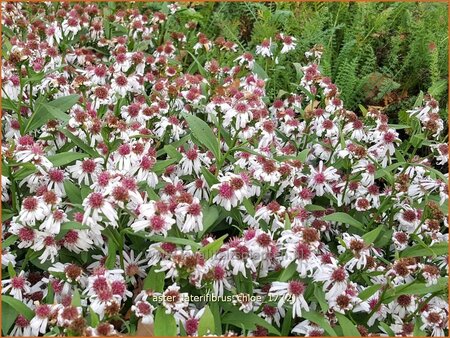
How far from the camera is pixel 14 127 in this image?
2270 mm

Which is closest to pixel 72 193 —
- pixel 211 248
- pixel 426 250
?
pixel 211 248

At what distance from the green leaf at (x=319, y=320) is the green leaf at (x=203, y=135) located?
0.66m

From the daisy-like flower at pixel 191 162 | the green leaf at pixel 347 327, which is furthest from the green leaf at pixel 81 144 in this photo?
the green leaf at pixel 347 327

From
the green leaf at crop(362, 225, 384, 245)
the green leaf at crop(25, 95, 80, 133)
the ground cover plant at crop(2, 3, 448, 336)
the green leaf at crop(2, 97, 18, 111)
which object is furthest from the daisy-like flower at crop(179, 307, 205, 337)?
the green leaf at crop(2, 97, 18, 111)

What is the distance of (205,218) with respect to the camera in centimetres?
189

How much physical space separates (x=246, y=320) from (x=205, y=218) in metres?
0.36

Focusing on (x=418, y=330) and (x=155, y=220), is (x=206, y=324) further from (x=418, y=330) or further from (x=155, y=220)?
(x=418, y=330)

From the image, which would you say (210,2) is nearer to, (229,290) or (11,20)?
(11,20)

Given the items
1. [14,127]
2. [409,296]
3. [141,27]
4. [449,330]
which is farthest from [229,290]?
[141,27]

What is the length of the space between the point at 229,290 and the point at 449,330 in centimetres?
70

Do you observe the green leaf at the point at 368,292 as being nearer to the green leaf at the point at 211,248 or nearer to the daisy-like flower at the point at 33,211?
the green leaf at the point at 211,248

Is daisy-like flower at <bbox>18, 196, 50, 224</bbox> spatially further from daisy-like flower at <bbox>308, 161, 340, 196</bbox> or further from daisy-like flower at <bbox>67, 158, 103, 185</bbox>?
daisy-like flower at <bbox>308, 161, 340, 196</bbox>

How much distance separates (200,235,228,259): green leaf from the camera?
1667mm

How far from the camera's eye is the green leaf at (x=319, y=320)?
170 cm
